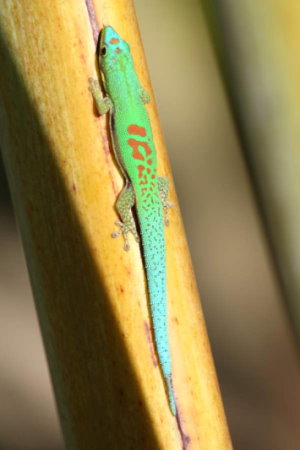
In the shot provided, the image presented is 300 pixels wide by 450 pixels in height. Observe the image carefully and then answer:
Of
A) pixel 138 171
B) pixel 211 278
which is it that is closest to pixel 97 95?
pixel 138 171

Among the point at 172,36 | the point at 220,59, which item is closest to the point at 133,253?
the point at 220,59

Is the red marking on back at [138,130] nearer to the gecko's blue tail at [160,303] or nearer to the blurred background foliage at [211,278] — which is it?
the gecko's blue tail at [160,303]

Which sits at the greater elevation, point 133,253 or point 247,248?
point 133,253

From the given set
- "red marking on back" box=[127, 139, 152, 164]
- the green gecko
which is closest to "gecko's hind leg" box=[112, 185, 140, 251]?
the green gecko

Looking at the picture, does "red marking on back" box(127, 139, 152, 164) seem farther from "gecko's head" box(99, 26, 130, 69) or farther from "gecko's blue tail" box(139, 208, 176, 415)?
"gecko's blue tail" box(139, 208, 176, 415)

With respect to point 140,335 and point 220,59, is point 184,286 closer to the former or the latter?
point 140,335

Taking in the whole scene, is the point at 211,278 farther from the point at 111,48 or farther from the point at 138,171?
the point at 111,48

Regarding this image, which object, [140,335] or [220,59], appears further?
[220,59]
